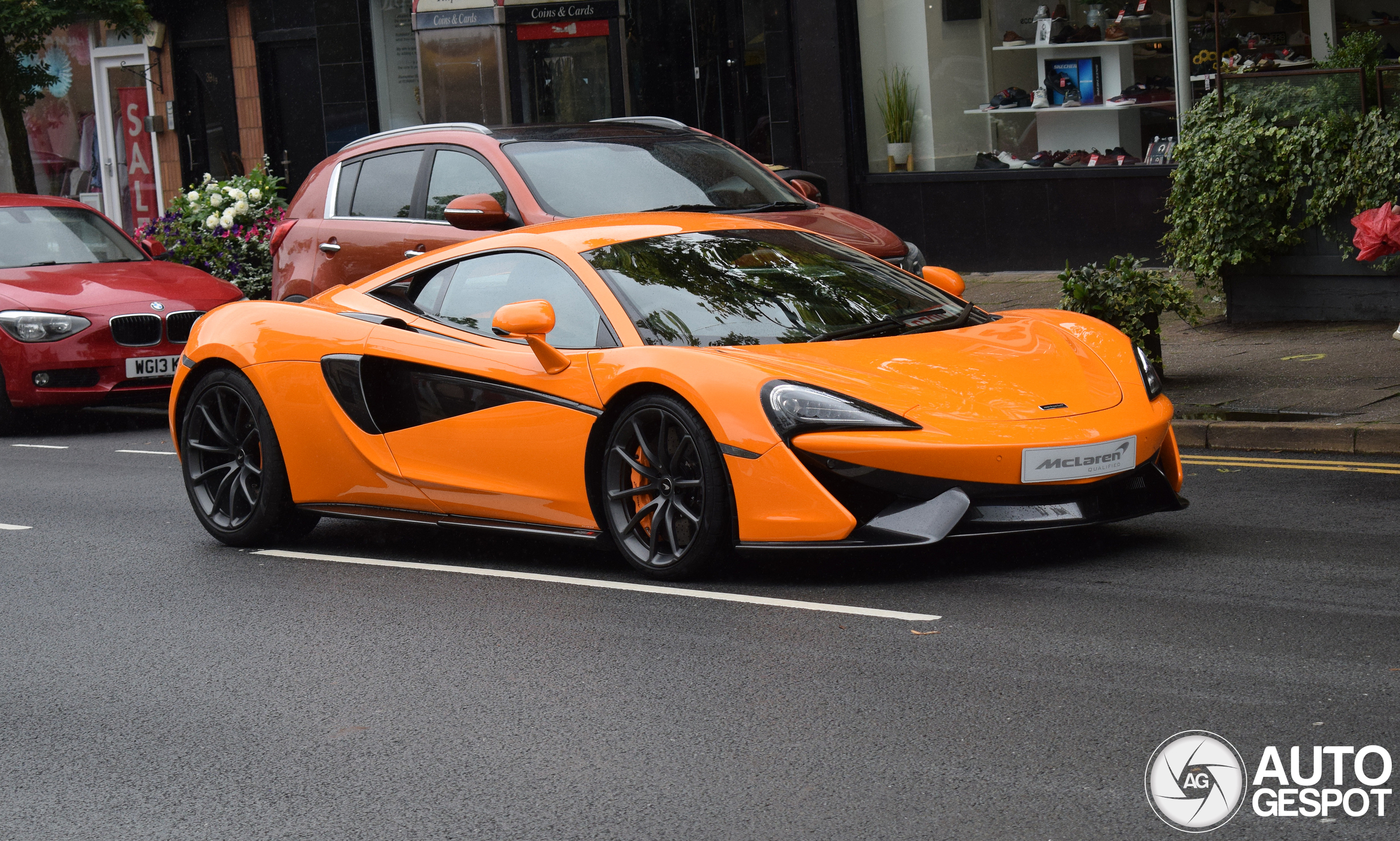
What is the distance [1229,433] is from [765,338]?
336 cm

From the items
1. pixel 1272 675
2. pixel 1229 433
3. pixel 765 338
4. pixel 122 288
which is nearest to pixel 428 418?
pixel 765 338

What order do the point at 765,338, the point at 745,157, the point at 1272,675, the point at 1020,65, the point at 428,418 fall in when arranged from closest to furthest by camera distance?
the point at 1272,675 < the point at 765,338 < the point at 428,418 < the point at 745,157 < the point at 1020,65

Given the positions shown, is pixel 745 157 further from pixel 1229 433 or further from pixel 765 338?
pixel 765 338

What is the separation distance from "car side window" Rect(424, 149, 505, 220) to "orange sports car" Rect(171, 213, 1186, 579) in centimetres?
252

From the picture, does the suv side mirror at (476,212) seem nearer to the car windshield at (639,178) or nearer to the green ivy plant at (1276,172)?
the car windshield at (639,178)

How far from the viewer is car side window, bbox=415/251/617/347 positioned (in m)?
6.77

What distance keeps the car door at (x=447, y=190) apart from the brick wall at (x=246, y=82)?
13192 mm

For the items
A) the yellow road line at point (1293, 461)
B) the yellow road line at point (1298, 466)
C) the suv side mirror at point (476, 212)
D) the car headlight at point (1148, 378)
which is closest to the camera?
the car headlight at point (1148, 378)

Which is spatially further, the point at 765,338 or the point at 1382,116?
the point at 1382,116

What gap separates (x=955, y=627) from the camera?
18.3ft

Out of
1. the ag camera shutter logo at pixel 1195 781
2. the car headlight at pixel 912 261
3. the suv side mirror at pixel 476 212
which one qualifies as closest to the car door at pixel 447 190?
the suv side mirror at pixel 476 212

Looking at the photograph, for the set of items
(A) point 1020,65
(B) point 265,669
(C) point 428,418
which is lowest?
(B) point 265,669

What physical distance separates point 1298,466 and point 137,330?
8072mm

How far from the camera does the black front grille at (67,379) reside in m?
12.4
